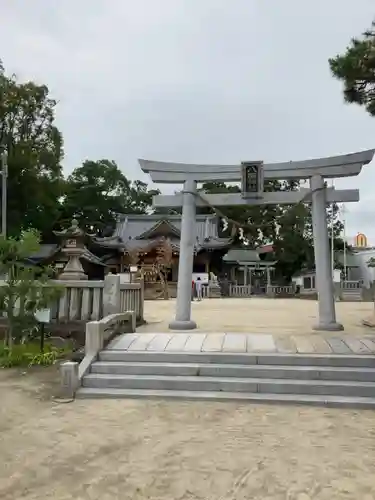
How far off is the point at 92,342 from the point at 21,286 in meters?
1.66

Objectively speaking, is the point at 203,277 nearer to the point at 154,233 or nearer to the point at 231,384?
the point at 154,233

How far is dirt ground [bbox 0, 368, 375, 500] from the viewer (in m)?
3.53

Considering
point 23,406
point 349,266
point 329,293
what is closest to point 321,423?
point 23,406

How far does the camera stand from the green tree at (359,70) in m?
7.68

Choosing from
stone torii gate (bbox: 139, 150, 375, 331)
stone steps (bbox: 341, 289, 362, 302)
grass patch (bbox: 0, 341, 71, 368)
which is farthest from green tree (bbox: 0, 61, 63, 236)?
grass patch (bbox: 0, 341, 71, 368)

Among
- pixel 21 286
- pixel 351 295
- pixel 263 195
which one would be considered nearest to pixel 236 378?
pixel 21 286

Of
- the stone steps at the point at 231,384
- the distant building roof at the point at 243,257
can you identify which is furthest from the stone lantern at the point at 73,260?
the distant building roof at the point at 243,257

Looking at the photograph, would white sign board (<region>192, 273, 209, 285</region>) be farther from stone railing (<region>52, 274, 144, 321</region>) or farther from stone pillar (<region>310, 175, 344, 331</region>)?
stone railing (<region>52, 274, 144, 321</region>)

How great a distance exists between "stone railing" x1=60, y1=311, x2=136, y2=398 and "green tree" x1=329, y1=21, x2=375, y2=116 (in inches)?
218

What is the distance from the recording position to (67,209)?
48.0 m

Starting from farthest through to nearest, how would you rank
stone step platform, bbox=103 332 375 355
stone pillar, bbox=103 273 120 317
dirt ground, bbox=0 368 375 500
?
stone pillar, bbox=103 273 120 317, stone step platform, bbox=103 332 375 355, dirt ground, bbox=0 368 375 500

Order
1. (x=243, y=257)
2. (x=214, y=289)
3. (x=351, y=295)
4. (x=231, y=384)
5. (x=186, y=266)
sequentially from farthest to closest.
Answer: (x=243, y=257) → (x=214, y=289) → (x=351, y=295) → (x=186, y=266) → (x=231, y=384)

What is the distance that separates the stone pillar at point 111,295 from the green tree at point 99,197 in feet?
120

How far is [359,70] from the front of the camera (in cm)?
786
